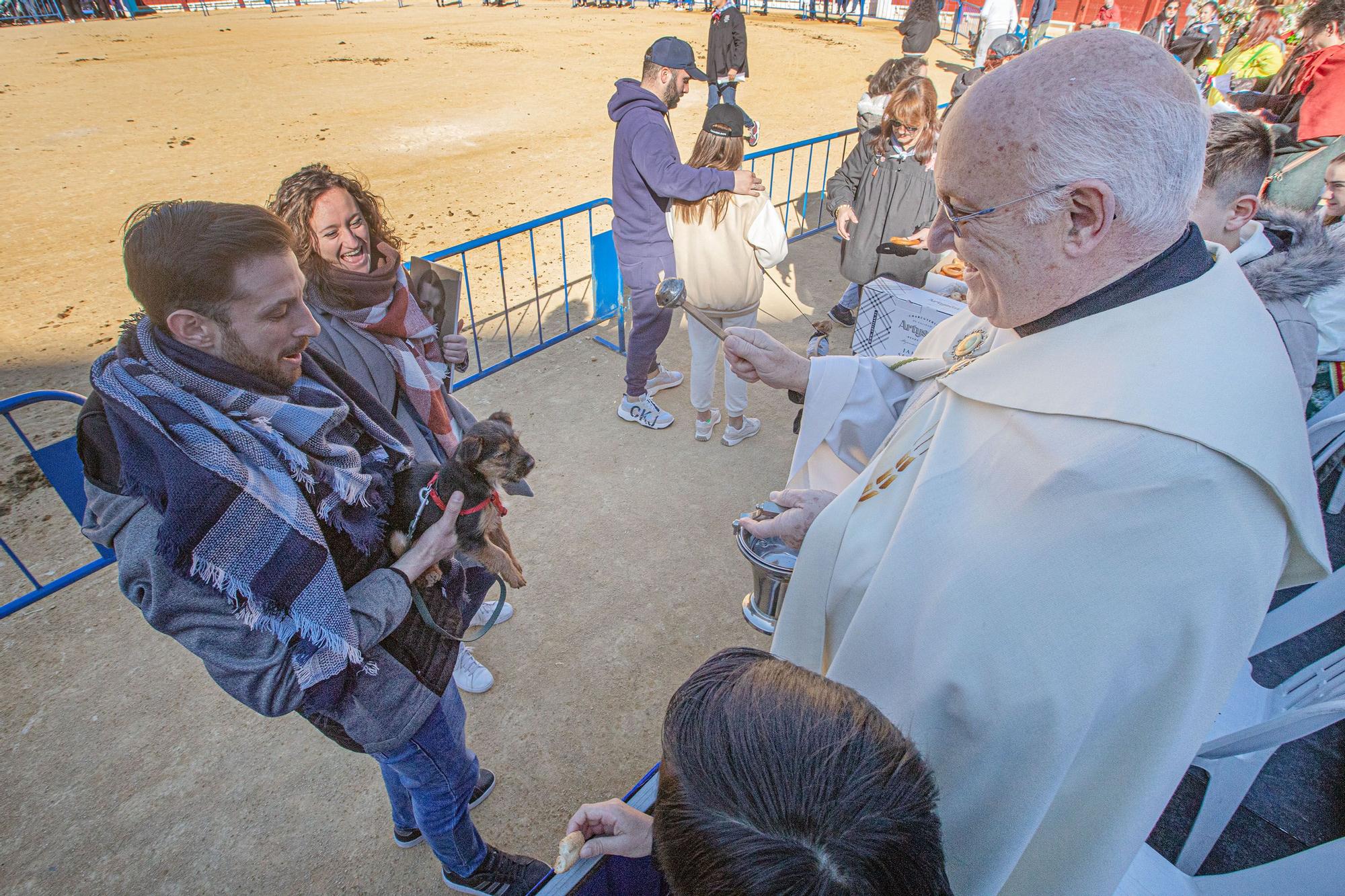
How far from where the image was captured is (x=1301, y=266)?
2.69m

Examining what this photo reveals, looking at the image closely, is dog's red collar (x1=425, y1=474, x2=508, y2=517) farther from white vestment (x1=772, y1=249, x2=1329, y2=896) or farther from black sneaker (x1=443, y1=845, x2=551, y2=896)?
black sneaker (x1=443, y1=845, x2=551, y2=896)

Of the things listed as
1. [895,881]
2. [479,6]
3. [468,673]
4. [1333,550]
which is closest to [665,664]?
[468,673]

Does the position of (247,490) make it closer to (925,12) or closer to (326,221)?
(326,221)

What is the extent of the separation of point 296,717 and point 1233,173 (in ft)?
15.3

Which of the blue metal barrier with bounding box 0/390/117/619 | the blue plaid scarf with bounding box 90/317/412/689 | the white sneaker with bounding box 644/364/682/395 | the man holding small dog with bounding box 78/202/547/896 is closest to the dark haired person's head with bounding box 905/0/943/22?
the white sneaker with bounding box 644/364/682/395

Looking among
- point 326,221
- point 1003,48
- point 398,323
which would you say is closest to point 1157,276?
point 398,323

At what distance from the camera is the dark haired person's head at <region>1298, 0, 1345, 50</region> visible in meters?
6.44

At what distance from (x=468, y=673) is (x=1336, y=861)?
3.09 metres

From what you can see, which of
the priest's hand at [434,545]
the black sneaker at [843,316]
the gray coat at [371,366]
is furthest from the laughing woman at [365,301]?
the black sneaker at [843,316]

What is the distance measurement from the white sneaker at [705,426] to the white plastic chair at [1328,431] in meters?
3.18

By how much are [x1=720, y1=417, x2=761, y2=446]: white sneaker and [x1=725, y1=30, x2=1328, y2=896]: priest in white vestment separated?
11.3ft

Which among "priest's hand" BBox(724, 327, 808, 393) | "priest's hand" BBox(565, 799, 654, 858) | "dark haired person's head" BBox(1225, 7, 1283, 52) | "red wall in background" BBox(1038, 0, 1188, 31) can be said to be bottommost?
"priest's hand" BBox(565, 799, 654, 858)

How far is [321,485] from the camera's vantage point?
1.65m

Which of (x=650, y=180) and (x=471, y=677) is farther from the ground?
(x=650, y=180)
